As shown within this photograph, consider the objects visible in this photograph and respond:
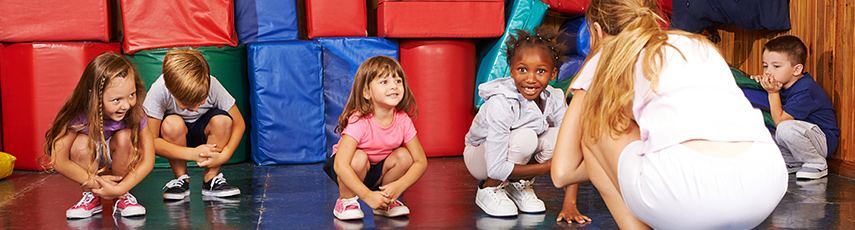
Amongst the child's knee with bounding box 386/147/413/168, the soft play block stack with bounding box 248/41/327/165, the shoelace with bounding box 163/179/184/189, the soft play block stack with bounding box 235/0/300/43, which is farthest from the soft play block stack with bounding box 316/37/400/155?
the child's knee with bounding box 386/147/413/168

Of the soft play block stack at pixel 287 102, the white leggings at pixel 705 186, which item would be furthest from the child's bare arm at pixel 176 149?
the white leggings at pixel 705 186

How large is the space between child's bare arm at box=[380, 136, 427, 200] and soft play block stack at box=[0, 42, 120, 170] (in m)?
1.87

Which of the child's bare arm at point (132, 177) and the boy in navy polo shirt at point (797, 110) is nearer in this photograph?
the child's bare arm at point (132, 177)

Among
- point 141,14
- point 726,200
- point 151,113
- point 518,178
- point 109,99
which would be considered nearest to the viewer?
point 726,200

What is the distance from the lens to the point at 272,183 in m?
2.95

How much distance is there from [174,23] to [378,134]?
5.31 feet

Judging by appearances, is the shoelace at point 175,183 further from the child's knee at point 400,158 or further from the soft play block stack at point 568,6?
the soft play block stack at point 568,6

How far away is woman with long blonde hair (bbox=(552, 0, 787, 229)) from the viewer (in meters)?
1.39

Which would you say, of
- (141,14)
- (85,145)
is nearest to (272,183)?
(85,145)

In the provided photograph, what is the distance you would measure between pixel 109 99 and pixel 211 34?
1.30 meters

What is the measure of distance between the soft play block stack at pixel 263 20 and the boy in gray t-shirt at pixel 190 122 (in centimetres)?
90

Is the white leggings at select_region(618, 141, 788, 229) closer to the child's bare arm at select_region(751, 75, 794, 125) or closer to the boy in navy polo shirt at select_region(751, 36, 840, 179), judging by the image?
the boy in navy polo shirt at select_region(751, 36, 840, 179)

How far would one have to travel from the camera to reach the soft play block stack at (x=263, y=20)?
3.63 m

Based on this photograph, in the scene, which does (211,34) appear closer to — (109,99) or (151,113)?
(151,113)
